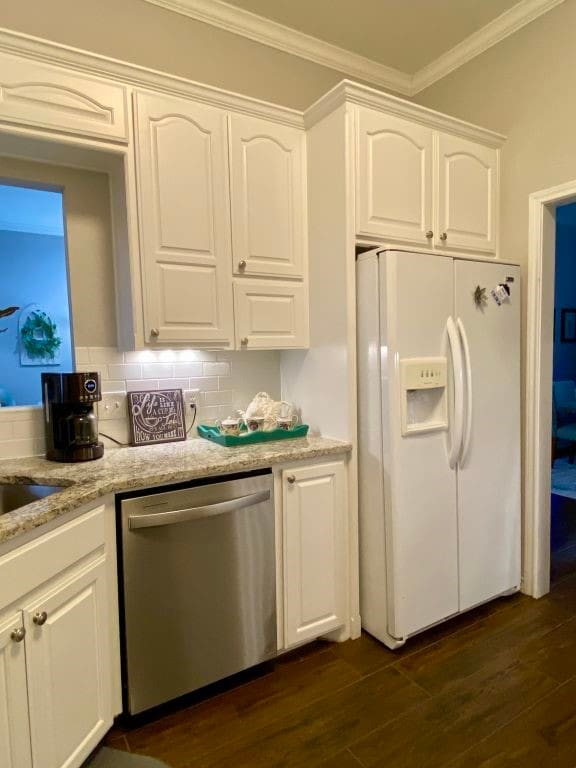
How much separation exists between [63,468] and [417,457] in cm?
146

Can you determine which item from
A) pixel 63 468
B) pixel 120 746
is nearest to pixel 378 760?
pixel 120 746

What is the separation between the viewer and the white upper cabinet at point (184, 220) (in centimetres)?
192

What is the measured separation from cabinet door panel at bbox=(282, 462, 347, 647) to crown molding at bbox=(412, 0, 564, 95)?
241cm

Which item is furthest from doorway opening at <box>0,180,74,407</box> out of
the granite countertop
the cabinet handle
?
the cabinet handle

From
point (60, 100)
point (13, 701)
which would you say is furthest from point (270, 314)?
point (13, 701)

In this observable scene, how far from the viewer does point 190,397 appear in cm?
237

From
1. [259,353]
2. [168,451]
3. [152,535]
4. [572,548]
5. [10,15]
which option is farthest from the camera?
[572,548]

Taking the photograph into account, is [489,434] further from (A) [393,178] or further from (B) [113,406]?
(B) [113,406]

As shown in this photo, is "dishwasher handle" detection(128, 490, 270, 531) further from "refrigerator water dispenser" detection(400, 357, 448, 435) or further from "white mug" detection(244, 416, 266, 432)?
"refrigerator water dispenser" detection(400, 357, 448, 435)

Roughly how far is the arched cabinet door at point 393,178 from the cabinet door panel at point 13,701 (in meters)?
1.89

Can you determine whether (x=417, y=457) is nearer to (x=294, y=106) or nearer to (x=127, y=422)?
(x=127, y=422)

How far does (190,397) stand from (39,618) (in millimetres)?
1256

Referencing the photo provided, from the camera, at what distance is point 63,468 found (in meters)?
1.80

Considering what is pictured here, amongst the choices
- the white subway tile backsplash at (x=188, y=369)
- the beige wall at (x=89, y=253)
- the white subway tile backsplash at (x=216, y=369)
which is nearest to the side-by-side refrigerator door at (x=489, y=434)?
the white subway tile backsplash at (x=216, y=369)
